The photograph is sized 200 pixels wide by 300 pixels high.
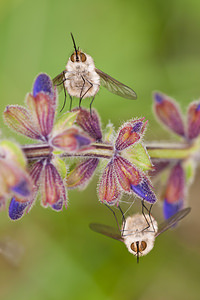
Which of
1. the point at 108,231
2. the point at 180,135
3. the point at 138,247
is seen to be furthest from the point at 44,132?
the point at 180,135

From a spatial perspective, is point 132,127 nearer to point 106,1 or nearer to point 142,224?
point 142,224

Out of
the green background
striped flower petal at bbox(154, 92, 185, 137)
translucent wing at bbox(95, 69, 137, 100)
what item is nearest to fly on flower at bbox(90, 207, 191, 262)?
striped flower petal at bbox(154, 92, 185, 137)

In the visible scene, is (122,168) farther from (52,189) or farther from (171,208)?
(171,208)

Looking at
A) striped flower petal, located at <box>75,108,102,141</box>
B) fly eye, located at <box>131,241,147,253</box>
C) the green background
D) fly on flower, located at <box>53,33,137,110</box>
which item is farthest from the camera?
the green background

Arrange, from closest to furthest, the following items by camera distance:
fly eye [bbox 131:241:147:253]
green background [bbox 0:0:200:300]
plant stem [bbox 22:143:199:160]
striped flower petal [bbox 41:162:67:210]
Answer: striped flower petal [bbox 41:162:67:210], plant stem [bbox 22:143:199:160], fly eye [bbox 131:241:147:253], green background [bbox 0:0:200:300]

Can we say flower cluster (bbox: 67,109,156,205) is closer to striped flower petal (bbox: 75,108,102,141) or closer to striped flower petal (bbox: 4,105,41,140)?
striped flower petal (bbox: 75,108,102,141)

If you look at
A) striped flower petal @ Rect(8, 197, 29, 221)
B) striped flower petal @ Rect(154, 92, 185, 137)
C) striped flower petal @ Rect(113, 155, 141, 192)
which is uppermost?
striped flower petal @ Rect(154, 92, 185, 137)

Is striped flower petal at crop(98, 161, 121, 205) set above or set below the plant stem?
below
